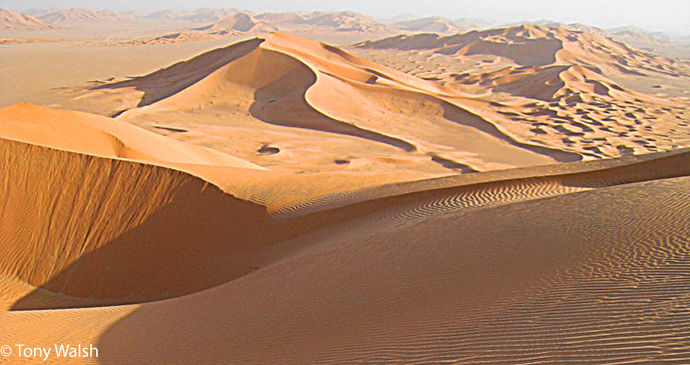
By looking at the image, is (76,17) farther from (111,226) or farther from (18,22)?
(111,226)

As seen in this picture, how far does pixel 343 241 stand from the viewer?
18.7 ft

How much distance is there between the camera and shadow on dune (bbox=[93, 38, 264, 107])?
75.2 feet

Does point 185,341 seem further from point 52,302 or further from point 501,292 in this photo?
point 52,302

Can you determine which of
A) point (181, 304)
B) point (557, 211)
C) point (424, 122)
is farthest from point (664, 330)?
point (424, 122)

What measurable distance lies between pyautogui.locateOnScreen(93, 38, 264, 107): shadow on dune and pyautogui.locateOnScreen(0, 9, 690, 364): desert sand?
528 centimetres

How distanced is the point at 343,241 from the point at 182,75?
2220 cm

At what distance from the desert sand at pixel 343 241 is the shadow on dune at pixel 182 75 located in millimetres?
5285

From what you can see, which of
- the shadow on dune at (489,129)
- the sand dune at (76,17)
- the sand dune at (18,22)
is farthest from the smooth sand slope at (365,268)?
the sand dune at (76,17)

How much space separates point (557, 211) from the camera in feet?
16.6

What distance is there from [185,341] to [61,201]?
5.18 metres

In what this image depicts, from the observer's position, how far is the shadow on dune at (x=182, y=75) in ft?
75.2

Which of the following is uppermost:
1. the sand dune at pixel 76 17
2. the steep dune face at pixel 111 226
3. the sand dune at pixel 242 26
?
the steep dune face at pixel 111 226

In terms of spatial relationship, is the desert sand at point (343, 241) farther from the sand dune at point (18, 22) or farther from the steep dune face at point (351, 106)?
the sand dune at point (18, 22)

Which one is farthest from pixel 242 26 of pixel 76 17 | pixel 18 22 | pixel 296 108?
pixel 296 108
